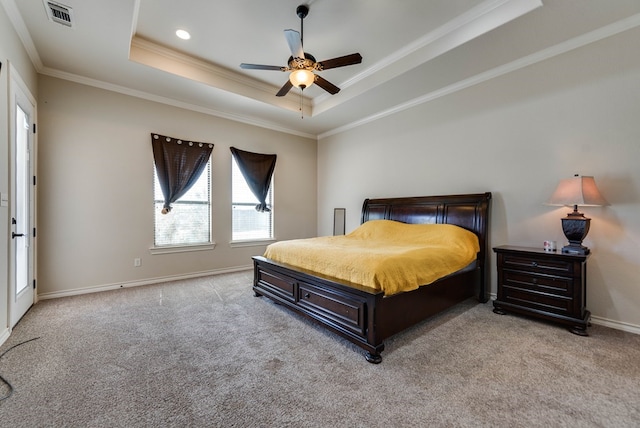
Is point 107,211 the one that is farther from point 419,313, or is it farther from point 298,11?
point 419,313

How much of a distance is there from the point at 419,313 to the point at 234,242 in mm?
3630

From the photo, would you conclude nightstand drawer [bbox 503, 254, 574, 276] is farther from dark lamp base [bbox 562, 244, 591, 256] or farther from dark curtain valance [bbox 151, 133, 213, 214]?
dark curtain valance [bbox 151, 133, 213, 214]

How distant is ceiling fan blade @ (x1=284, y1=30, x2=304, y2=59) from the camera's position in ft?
7.84

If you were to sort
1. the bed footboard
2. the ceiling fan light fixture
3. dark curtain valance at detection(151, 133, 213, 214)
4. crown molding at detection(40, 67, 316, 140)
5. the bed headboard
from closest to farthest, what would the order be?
the bed footboard < the ceiling fan light fixture < the bed headboard < crown molding at detection(40, 67, 316, 140) < dark curtain valance at detection(151, 133, 213, 214)

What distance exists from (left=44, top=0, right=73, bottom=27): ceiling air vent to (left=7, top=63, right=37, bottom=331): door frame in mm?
616

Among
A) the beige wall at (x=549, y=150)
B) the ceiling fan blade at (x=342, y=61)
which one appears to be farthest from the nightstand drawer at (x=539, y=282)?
the ceiling fan blade at (x=342, y=61)

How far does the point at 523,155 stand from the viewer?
3.28m

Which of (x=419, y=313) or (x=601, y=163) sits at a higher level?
(x=601, y=163)

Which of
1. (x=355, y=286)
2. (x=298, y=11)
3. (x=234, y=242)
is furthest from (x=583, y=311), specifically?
(x=234, y=242)

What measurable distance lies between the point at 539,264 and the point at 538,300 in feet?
1.24

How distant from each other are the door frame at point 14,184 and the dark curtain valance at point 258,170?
258 cm

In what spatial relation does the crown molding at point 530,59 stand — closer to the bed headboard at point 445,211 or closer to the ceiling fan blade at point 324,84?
the bed headboard at point 445,211

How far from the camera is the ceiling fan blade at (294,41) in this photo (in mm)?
2391

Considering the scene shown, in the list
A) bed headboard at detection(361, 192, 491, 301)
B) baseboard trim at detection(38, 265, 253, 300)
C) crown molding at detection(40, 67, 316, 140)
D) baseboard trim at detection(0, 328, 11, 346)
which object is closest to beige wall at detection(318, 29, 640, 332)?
bed headboard at detection(361, 192, 491, 301)
